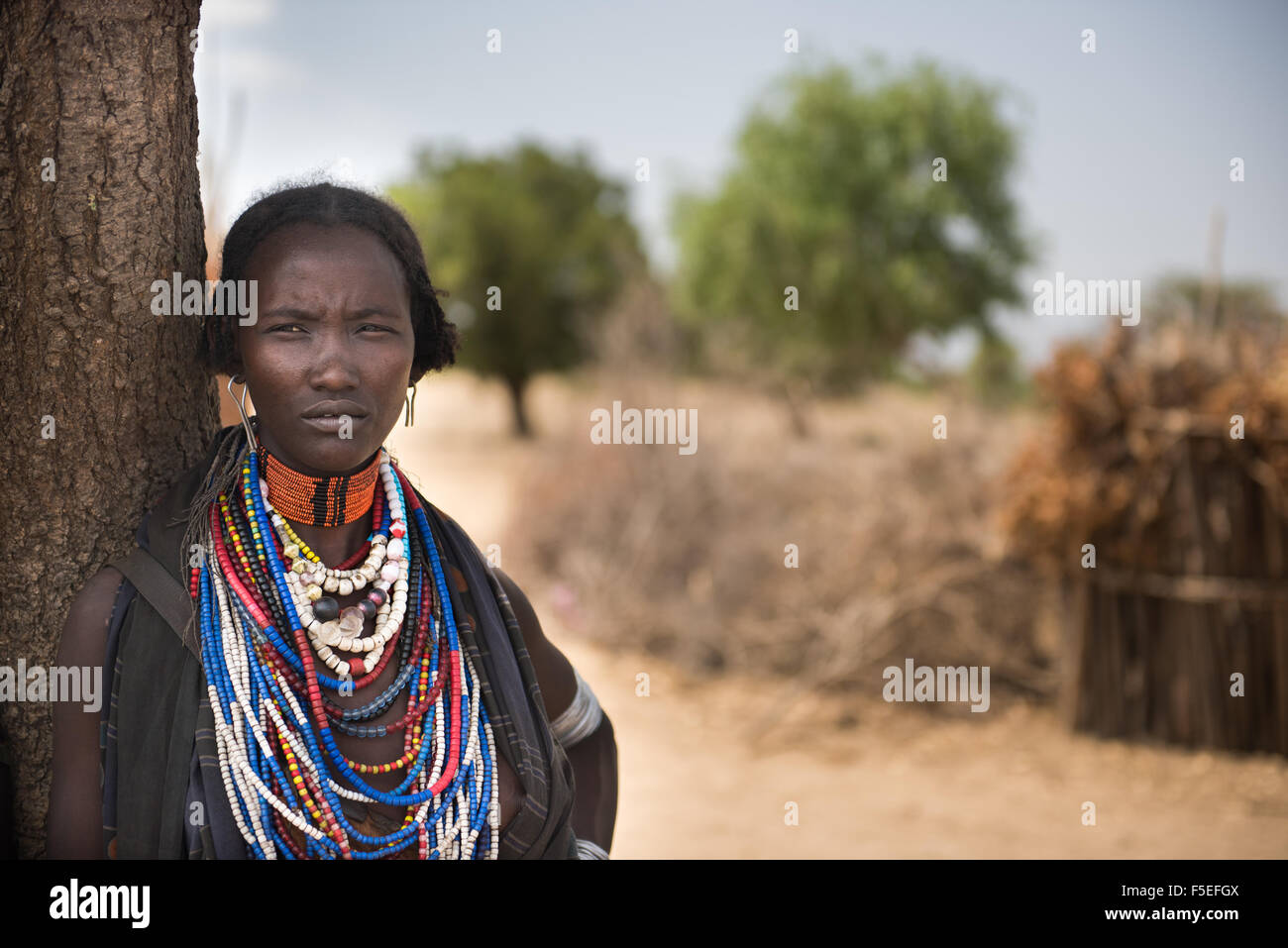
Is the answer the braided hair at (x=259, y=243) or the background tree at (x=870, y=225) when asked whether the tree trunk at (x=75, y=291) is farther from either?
the background tree at (x=870, y=225)

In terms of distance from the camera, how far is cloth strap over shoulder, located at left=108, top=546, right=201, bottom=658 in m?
1.63

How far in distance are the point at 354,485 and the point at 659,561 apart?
22.2 feet

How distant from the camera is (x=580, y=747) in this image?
7.07 feet

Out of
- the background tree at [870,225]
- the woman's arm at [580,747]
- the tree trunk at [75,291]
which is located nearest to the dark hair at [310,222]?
the tree trunk at [75,291]

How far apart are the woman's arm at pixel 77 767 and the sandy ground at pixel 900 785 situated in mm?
3203

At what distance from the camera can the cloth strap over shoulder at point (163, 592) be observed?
5.34 feet

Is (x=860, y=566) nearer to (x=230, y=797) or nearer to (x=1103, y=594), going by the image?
(x=1103, y=594)

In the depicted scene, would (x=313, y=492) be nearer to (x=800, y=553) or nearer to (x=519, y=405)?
(x=800, y=553)

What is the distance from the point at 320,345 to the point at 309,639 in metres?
0.50

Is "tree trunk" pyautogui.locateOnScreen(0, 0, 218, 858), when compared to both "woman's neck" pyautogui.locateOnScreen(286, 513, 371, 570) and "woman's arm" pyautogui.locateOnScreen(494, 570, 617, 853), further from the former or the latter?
"woman's arm" pyautogui.locateOnScreen(494, 570, 617, 853)

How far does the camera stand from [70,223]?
69.2 inches

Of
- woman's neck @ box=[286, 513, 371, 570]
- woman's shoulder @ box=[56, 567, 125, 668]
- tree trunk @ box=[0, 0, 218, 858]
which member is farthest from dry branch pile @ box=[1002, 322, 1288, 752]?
woman's shoulder @ box=[56, 567, 125, 668]

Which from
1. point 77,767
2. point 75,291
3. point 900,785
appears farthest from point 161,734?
point 900,785
